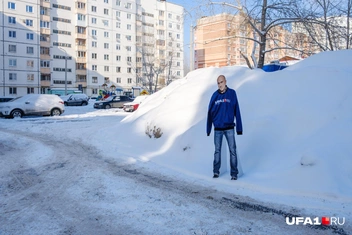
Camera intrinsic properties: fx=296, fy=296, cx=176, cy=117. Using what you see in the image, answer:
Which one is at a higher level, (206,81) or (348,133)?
(206,81)

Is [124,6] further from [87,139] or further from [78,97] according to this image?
[87,139]

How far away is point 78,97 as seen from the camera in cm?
3862

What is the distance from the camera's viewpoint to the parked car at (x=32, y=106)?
18944 mm

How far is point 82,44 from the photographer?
67.6 metres

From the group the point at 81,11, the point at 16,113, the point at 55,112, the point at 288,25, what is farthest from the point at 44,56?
the point at 288,25

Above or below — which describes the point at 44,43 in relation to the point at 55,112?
above

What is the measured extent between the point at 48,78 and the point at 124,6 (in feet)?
83.1

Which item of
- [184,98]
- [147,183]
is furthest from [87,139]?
[147,183]

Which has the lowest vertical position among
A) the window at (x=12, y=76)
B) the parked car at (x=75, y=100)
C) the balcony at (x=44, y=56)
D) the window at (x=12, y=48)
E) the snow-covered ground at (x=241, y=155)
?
the snow-covered ground at (x=241, y=155)

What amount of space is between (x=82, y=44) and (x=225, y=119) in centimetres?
6819

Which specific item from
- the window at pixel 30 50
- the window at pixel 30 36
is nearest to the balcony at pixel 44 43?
the window at pixel 30 36

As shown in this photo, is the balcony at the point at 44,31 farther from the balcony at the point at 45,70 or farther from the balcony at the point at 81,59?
the balcony at the point at 81,59

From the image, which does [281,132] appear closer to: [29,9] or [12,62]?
[12,62]

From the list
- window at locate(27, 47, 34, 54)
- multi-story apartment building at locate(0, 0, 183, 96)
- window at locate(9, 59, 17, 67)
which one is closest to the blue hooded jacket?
multi-story apartment building at locate(0, 0, 183, 96)
